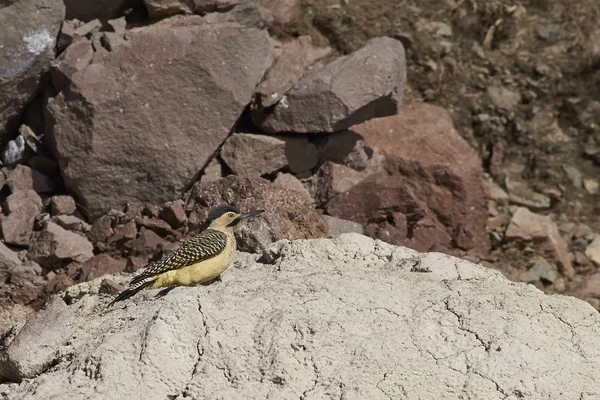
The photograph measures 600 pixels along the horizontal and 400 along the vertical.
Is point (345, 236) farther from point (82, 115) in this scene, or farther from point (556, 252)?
point (556, 252)

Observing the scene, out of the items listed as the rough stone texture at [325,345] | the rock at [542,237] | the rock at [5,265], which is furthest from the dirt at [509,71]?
the rough stone texture at [325,345]

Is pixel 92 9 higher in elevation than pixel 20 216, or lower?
higher

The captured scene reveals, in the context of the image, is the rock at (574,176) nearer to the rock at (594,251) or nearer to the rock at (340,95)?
the rock at (594,251)

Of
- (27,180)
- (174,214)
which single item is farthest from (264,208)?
(27,180)

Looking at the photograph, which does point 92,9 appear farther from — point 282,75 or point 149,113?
point 282,75

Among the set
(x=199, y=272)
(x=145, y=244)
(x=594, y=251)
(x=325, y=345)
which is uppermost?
(x=325, y=345)

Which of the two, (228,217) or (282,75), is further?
(282,75)

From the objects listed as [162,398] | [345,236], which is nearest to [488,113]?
[345,236]

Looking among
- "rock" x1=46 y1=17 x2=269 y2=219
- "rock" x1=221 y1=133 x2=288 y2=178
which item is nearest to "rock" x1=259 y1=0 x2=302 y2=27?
"rock" x1=46 y1=17 x2=269 y2=219
